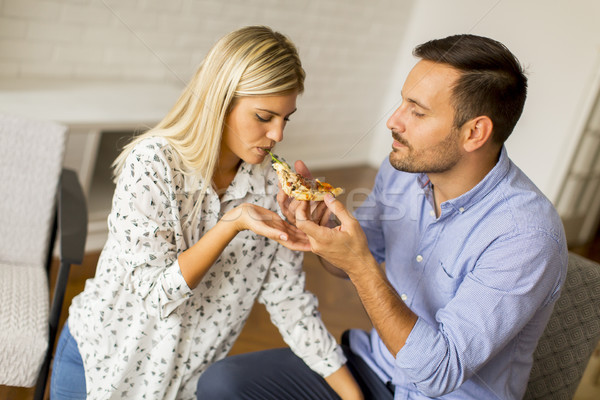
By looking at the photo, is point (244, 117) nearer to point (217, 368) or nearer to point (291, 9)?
point (217, 368)

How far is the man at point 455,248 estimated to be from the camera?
1.05 m

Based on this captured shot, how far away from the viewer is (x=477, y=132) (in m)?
1.17

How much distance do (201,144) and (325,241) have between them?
0.99 feet

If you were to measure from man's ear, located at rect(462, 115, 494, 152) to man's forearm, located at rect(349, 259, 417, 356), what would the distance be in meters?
0.32

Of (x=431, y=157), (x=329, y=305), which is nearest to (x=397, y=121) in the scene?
(x=431, y=157)

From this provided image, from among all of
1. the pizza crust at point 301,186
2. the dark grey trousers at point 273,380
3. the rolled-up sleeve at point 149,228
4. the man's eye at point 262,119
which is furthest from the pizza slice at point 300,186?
the dark grey trousers at point 273,380

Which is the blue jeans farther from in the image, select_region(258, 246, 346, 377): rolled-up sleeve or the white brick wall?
the white brick wall

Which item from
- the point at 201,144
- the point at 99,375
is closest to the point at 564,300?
the point at 201,144

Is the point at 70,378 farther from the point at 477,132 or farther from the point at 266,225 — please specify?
the point at 477,132

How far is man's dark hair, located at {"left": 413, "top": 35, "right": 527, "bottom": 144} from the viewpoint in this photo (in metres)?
1.13

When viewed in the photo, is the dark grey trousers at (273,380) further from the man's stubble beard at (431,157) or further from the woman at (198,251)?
the man's stubble beard at (431,157)

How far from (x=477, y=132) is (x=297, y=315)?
529 mm

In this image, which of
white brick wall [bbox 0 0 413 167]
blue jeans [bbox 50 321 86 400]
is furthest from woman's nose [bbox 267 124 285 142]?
blue jeans [bbox 50 321 86 400]

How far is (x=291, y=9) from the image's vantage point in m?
2.84
